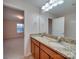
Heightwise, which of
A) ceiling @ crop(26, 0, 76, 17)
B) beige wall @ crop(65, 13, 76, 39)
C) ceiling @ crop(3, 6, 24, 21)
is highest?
ceiling @ crop(3, 6, 24, 21)

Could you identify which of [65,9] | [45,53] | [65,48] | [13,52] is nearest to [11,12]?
[13,52]

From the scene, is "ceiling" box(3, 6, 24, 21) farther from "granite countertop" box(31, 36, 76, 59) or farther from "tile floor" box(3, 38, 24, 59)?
"granite countertop" box(31, 36, 76, 59)

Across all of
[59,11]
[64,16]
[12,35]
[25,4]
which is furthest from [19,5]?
[12,35]

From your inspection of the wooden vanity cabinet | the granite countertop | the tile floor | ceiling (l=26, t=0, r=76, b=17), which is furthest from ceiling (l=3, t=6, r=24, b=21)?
the granite countertop

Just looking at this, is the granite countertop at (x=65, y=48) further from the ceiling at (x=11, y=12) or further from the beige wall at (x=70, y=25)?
the ceiling at (x=11, y=12)

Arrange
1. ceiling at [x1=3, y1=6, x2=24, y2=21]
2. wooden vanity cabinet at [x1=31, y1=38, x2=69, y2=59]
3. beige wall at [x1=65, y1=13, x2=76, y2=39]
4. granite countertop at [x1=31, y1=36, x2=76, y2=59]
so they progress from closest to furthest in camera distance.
Result: granite countertop at [x1=31, y1=36, x2=76, y2=59] → wooden vanity cabinet at [x1=31, y1=38, x2=69, y2=59] → beige wall at [x1=65, y1=13, x2=76, y2=39] → ceiling at [x1=3, y1=6, x2=24, y2=21]

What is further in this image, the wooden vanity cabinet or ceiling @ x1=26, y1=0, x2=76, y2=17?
ceiling @ x1=26, y1=0, x2=76, y2=17

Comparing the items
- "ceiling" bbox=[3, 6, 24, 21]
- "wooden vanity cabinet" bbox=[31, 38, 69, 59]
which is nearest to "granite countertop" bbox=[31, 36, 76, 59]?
"wooden vanity cabinet" bbox=[31, 38, 69, 59]

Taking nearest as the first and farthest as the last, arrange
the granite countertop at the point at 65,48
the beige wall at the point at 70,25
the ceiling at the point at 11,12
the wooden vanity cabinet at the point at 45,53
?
the granite countertop at the point at 65,48 < the wooden vanity cabinet at the point at 45,53 < the beige wall at the point at 70,25 < the ceiling at the point at 11,12

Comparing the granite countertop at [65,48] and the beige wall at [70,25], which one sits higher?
the beige wall at [70,25]

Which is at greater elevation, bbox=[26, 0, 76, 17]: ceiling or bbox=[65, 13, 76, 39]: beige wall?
bbox=[26, 0, 76, 17]: ceiling

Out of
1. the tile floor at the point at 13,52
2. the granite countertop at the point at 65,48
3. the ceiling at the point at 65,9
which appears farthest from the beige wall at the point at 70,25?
the tile floor at the point at 13,52

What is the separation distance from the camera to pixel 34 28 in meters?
3.55

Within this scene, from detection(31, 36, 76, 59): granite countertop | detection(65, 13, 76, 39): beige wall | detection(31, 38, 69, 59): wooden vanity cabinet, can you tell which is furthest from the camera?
detection(65, 13, 76, 39): beige wall
